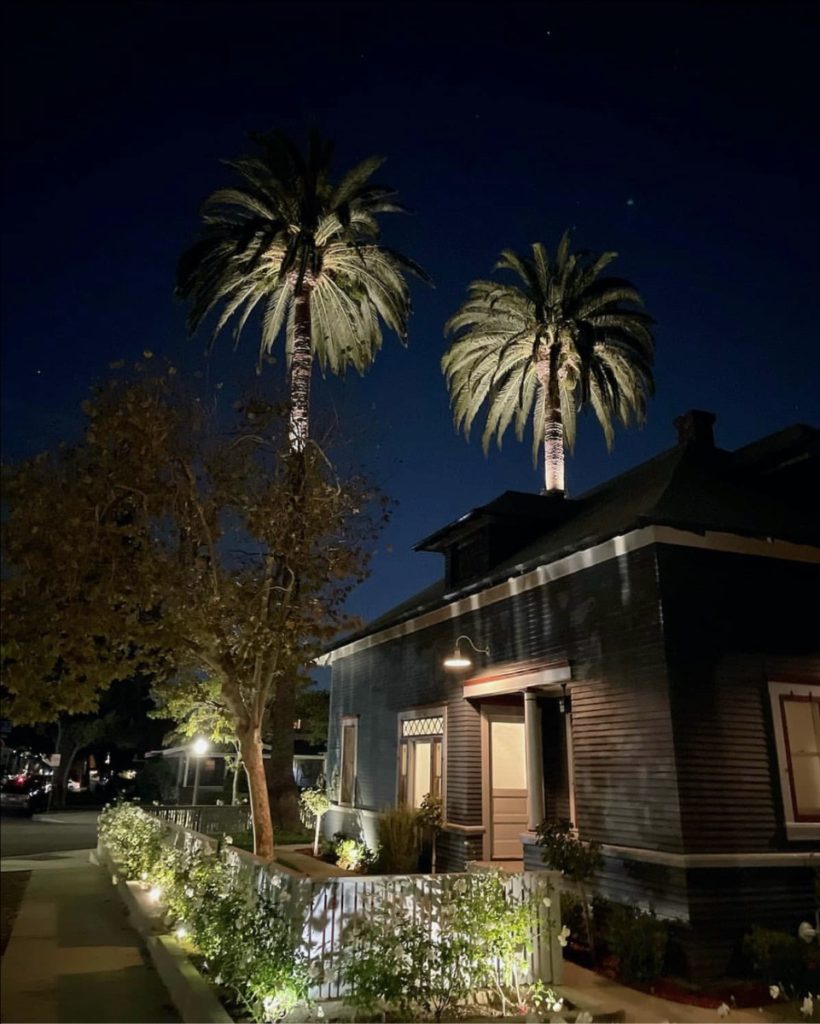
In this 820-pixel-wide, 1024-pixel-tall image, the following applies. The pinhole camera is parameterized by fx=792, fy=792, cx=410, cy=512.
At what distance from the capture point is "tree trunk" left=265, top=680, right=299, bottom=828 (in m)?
20.8

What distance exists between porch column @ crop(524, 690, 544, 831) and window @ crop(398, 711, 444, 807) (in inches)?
117

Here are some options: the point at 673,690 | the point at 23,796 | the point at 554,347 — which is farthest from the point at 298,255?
the point at 23,796

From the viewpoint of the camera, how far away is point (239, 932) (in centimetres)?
688

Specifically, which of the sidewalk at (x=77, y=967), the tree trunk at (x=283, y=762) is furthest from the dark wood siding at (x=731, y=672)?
the tree trunk at (x=283, y=762)

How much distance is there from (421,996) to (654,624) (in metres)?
4.56

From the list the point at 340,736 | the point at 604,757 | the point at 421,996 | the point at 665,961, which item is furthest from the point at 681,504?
the point at 340,736

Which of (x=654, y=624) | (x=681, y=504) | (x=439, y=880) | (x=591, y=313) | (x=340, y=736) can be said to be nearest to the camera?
(x=439, y=880)

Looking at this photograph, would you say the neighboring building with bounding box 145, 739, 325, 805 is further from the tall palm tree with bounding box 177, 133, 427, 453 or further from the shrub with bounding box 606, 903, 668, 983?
the shrub with bounding box 606, 903, 668, 983

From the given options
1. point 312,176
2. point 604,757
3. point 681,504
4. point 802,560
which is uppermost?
point 312,176

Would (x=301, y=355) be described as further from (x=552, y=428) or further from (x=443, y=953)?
(x=443, y=953)

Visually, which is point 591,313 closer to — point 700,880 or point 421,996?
point 700,880

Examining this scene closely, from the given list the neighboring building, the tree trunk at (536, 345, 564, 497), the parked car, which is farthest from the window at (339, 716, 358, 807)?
the parked car

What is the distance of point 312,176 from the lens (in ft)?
63.4

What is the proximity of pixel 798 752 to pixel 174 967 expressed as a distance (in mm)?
7099
